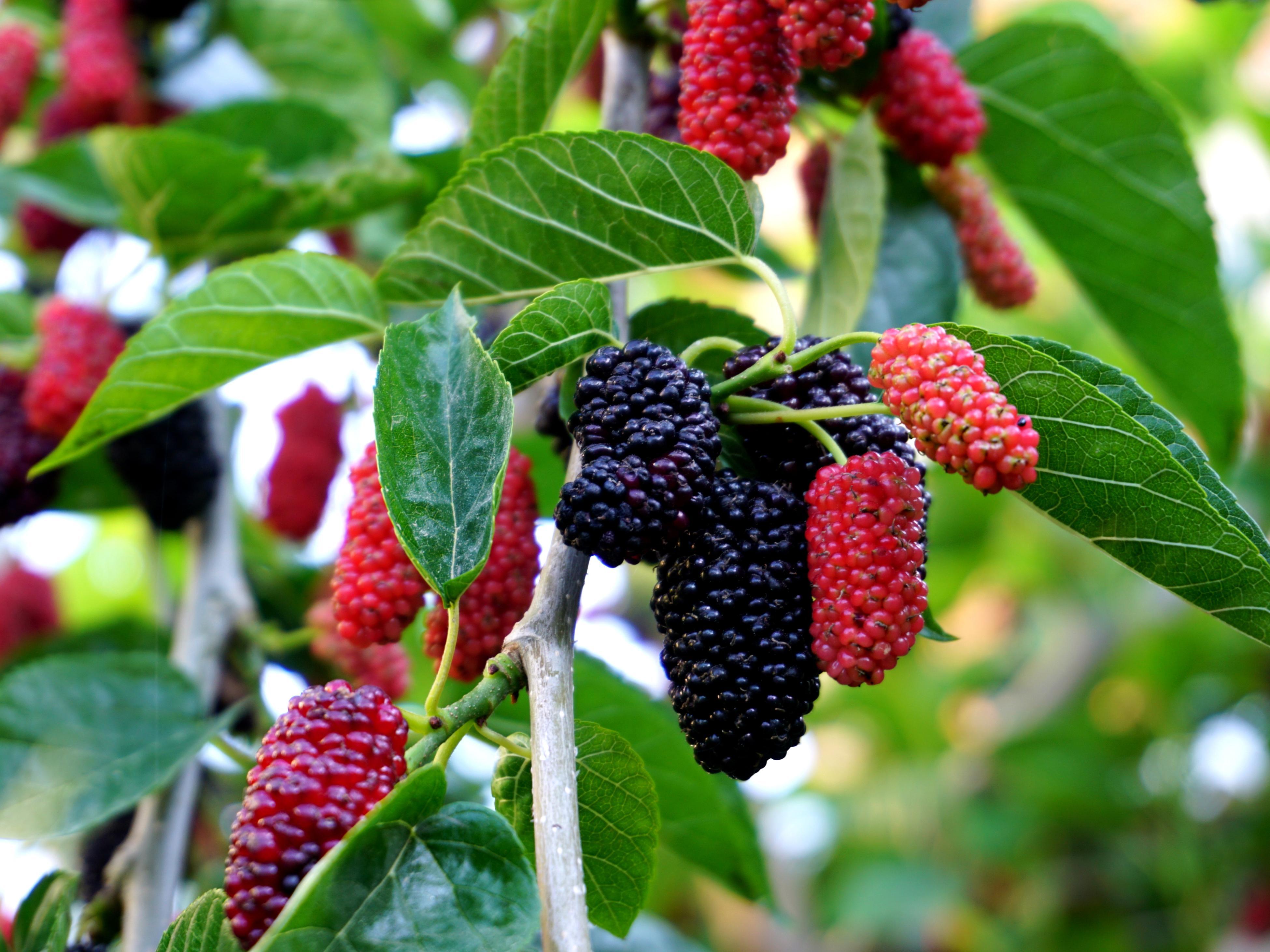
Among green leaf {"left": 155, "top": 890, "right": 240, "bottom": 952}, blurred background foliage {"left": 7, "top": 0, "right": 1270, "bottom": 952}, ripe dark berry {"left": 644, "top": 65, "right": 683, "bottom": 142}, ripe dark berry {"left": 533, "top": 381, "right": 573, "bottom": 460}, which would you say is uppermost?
ripe dark berry {"left": 644, "top": 65, "right": 683, "bottom": 142}

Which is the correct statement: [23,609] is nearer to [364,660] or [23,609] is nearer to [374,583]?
[364,660]

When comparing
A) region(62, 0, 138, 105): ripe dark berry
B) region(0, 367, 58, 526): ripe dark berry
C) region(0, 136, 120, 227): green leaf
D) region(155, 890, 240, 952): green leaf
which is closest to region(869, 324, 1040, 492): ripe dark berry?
region(155, 890, 240, 952): green leaf

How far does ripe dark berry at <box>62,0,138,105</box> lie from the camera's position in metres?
1.09

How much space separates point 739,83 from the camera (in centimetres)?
56

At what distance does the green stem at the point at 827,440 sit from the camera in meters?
0.52

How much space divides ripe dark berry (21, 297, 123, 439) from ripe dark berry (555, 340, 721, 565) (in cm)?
51

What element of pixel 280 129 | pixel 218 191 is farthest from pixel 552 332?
pixel 280 129

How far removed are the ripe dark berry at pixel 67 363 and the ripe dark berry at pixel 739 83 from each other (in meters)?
0.52

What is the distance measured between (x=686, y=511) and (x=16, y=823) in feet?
1.88

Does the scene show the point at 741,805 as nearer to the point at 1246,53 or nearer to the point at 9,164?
the point at 9,164

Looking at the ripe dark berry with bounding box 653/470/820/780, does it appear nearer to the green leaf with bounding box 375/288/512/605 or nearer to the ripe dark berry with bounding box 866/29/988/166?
the green leaf with bounding box 375/288/512/605

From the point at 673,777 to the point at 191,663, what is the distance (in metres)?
0.47

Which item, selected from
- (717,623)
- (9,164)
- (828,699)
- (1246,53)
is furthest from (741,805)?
(1246,53)

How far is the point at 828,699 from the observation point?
230 centimetres
